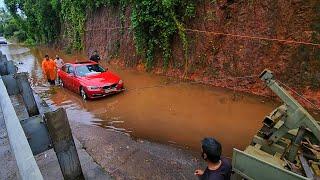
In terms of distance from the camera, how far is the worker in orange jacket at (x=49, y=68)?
657 inches

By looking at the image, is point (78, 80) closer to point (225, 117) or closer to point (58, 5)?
point (225, 117)

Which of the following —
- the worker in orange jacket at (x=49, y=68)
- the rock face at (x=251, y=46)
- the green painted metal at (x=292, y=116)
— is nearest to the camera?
the green painted metal at (x=292, y=116)

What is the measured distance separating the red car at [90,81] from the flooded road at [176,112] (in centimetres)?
34

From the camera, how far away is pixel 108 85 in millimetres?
13484

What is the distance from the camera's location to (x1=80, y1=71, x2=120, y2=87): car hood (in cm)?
1344

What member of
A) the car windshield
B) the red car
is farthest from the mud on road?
the car windshield

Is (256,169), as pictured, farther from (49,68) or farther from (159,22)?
(49,68)

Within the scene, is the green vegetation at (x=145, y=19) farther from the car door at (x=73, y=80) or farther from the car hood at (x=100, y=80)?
the car door at (x=73, y=80)

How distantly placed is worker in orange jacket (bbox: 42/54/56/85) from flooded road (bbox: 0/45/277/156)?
1798 millimetres

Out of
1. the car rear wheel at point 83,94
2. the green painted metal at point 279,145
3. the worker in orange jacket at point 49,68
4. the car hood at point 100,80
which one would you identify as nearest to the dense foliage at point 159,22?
the car hood at point 100,80

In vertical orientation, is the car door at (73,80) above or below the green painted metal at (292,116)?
below

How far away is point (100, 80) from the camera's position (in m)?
13.7

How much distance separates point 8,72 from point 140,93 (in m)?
7.61

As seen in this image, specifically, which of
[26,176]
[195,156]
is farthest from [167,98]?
[26,176]
